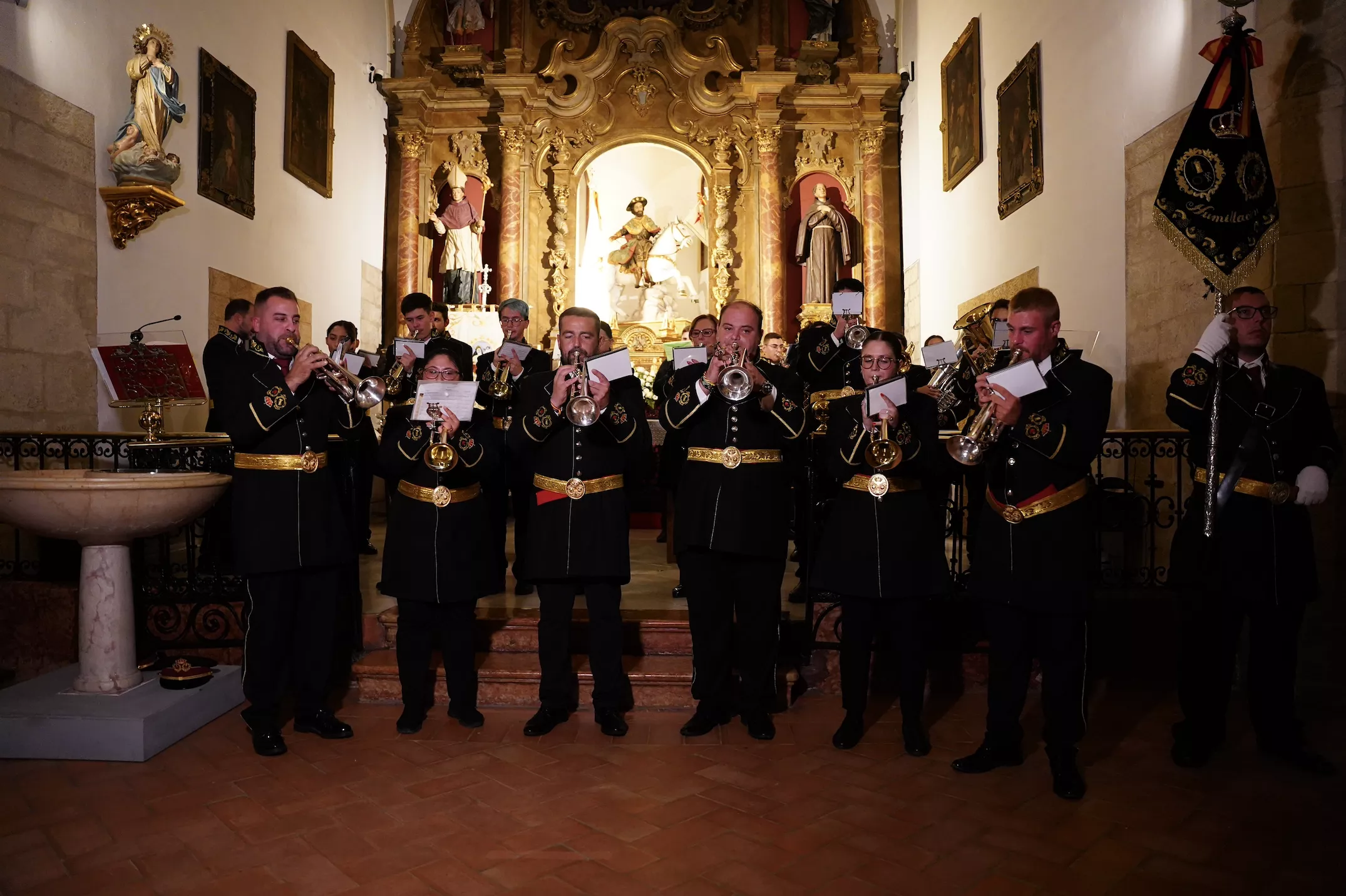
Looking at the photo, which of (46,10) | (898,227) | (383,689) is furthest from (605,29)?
(383,689)

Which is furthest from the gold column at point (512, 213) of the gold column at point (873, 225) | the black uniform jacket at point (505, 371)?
the black uniform jacket at point (505, 371)

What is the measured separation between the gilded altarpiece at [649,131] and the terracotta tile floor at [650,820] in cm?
858

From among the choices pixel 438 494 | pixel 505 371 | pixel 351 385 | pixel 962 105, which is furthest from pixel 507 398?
pixel 962 105

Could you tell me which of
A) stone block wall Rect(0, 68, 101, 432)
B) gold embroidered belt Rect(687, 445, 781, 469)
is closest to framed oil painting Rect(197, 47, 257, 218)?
stone block wall Rect(0, 68, 101, 432)

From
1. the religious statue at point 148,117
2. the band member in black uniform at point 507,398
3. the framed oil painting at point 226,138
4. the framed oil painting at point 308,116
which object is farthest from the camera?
the framed oil painting at point 308,116

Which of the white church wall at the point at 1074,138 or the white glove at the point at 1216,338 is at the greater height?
the white church wall at the point at 1074,138

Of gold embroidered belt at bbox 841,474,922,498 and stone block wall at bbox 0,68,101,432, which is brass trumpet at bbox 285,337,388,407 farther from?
stone block wall at bbox 0,68,101,432

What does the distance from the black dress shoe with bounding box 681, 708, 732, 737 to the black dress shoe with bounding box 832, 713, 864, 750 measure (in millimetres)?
550

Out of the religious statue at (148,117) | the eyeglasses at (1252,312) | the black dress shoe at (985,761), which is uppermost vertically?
the religious statue at (148,117)

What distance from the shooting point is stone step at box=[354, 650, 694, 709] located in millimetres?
4461

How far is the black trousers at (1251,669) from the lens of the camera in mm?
3699

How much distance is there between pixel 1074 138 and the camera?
749 centimetres

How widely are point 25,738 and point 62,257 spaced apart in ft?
12.6

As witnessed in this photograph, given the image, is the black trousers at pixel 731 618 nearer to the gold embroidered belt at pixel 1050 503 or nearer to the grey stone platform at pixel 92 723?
the gold embroidered belt at pixel 1050 503
